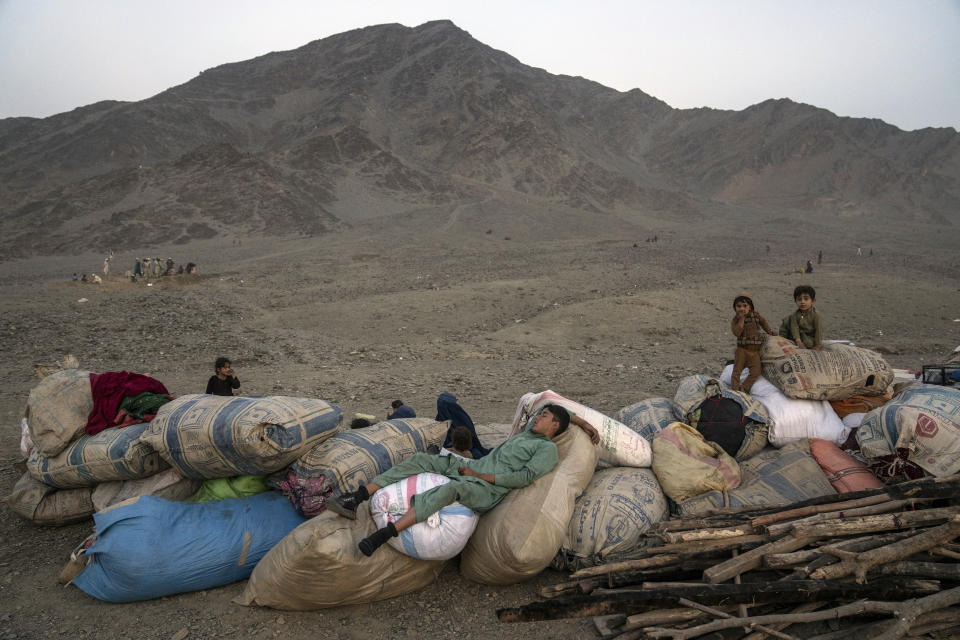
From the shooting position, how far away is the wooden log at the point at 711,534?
2887 mm

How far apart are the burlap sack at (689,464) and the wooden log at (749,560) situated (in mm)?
736

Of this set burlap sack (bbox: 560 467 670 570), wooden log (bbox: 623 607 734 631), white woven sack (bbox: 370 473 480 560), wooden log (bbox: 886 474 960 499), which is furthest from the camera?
burlap sack (bbox: 560 467 670 570)

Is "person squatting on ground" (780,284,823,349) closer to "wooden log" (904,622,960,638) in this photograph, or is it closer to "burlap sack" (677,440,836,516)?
"burlap sack" (677,440,836,516)

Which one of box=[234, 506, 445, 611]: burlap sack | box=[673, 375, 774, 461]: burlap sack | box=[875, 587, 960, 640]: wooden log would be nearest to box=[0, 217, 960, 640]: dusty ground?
box=[234, 506, 445, 611]: burlap sack

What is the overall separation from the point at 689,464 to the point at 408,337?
8129 mm

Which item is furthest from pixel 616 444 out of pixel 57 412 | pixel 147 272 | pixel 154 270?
pixel 147 272

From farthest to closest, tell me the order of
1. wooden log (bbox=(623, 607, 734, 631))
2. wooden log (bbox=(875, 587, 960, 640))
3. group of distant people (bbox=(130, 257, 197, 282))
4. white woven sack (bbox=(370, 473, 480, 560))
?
group of distant people (bbox=(130, 257, 197, 282)) < white woven sack (bbox=(370, 473, 480, 560)) < wooden log (bbox=(623, 607, 734, 631)) < wooden log (bbox=(875, 587, 960, 640))

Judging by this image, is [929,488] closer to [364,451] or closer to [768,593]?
[768,593]

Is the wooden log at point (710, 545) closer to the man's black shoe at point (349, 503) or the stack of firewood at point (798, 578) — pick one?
the stack of firewood at point (798, 578)

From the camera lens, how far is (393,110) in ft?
235

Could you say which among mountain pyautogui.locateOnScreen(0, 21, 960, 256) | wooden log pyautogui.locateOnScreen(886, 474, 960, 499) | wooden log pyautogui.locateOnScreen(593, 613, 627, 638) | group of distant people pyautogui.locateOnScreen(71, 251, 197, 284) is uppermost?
mountain pyautogui.locateOnScreen(0, 21, 960, 256)

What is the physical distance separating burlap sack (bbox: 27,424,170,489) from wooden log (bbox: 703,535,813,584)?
3346mm

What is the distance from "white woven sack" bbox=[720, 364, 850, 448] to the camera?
4.11 metres

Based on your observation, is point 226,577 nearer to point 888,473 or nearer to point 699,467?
point 699,467
